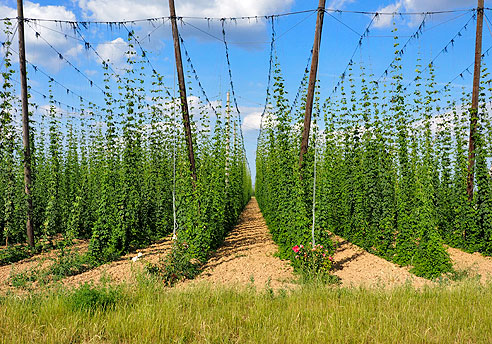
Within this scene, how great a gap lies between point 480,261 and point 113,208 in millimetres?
9813

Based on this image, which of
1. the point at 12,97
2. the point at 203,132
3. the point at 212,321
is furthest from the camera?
the point at 203,132

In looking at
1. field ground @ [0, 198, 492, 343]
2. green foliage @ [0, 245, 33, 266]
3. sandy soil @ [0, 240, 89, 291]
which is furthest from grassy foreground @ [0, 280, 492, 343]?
green foliage @ [0, 245, 33, 266]

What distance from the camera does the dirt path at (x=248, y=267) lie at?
6609 millimetres

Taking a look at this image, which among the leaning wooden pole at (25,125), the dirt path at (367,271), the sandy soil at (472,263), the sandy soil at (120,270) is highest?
the leaning wooden pole at (25,125)

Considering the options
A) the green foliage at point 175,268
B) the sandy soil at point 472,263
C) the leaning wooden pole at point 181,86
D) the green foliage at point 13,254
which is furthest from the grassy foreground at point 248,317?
the leaning wooden pole at point 181,86

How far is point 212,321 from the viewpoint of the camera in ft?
13.8

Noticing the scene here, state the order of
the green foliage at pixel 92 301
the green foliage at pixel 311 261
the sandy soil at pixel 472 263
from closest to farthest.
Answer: the green foliage at pixel 92 301 → the green foliage at pixel 311 261 → the sandy soil at pixel 472 263

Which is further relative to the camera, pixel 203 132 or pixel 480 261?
pixel 203 132

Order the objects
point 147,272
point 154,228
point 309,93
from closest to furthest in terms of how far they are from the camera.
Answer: point 147,272 < point 309,93 < point 154,228

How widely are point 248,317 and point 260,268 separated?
133 inches

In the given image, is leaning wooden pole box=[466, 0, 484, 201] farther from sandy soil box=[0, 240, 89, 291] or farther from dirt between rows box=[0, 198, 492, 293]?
sandy soil box=[0, 240, 89, 291]

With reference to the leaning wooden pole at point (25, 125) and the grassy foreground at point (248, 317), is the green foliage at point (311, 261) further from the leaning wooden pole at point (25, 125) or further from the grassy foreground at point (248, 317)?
→ the leaning wooden pole at point (25, 125)

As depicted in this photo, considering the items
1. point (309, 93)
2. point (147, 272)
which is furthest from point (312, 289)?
point (309, 93)

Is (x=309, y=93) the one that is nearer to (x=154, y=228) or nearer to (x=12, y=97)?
(x=154, y=228)
